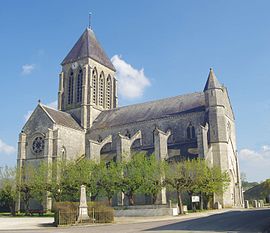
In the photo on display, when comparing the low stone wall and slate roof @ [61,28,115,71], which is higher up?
slate roof @ [61,28,115,71]

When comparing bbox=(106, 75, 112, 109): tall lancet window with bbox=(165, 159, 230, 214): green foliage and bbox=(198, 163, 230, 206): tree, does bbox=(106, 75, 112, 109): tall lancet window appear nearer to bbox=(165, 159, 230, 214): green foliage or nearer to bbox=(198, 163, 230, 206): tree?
bbox=(165, 159, 230, 214): green foliage

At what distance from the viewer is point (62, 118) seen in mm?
50281

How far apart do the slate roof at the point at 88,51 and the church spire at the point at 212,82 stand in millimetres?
20850

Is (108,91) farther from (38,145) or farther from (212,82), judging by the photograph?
(212,82)

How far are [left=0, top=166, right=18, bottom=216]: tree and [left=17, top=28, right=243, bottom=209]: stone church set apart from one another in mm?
3305

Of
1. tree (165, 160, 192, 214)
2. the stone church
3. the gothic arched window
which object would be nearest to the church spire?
the stone church

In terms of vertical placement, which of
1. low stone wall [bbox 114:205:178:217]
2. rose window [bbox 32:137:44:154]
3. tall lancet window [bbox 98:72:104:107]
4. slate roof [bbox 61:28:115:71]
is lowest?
low stone wall [bbox 114:205:178:217]

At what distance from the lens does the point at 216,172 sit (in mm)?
36375

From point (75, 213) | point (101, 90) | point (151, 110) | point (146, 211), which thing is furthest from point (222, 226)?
point (101, 90)

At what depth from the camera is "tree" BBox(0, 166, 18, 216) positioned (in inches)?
1617

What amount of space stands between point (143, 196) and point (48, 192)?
1156cm

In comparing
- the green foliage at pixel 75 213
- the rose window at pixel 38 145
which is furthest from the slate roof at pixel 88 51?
the green foliage at pixel 75 213

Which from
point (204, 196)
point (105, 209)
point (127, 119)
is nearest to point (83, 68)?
point (127, 119)

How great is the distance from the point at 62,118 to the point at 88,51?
41.5 feet
